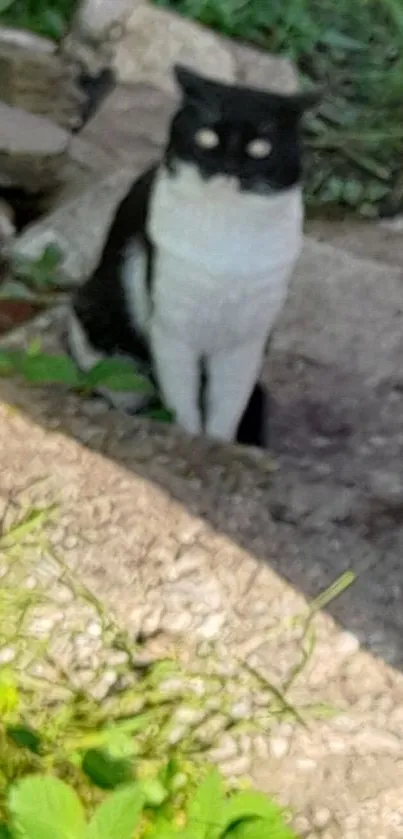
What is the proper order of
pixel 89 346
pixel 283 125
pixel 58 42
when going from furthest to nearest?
pixel 58 42, pixel 89 346, pixel 283 125

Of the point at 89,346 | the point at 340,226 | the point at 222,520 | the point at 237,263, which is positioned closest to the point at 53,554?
the point at 222,520

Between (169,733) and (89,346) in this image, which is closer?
(169,733)

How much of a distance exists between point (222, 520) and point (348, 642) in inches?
9.3

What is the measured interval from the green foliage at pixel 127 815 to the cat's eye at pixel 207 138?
0.94 metres

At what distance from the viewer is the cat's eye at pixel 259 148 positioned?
5.13 ft

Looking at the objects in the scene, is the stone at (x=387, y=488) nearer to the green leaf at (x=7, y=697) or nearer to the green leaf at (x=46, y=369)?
the green leaf at (x=46, y=369)

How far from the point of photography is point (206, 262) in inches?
65.7

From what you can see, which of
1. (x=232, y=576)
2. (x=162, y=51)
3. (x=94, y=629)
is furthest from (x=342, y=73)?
(x=94, y=629)

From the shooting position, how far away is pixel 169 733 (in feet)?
3.80

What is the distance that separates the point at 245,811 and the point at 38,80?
229 centimetres

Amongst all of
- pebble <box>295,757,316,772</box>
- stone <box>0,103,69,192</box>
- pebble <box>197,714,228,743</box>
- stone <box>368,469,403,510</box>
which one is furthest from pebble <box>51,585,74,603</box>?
stone <box>0,103,69,192</box>

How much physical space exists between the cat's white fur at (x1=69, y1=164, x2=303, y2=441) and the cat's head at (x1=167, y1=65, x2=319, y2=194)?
2cm

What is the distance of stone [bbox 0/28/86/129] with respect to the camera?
2.78m

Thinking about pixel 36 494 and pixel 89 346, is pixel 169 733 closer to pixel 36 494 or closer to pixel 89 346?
pixel 36 494
